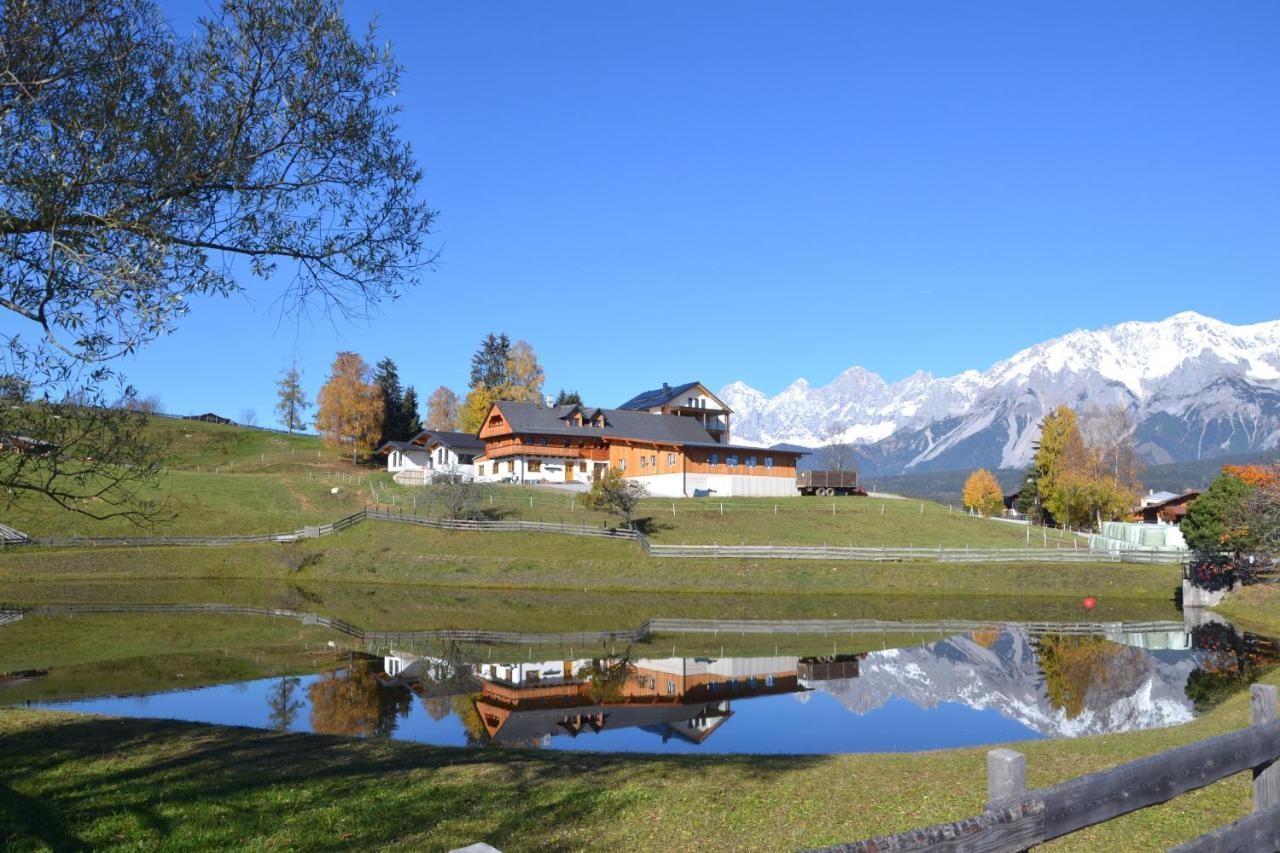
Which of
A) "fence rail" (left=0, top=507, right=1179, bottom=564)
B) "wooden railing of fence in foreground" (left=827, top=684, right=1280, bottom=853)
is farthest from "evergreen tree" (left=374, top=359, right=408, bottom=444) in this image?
"wooden railing of fence in foreground" (left=827, top=684, right=1280, bottom=853)

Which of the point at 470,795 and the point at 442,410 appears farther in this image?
the point at 442,410

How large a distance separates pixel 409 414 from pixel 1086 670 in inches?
3721

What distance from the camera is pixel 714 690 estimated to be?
28109 mm

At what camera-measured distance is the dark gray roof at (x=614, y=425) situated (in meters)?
84.4

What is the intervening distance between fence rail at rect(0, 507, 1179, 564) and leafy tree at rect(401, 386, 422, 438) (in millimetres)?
49201

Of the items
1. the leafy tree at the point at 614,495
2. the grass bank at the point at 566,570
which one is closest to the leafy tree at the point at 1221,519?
the grass bank at the point at 566,570

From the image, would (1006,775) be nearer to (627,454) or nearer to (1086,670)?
(1086,670)

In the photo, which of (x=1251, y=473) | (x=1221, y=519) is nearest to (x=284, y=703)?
(x=1221, y=519)

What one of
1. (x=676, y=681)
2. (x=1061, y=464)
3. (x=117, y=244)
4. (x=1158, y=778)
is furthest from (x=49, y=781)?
(x=1061, y=464)

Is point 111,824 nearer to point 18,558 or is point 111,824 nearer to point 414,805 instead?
point 414,805

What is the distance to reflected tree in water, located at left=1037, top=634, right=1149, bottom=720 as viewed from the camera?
2742 centimetres

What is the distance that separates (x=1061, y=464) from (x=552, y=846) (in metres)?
90.3

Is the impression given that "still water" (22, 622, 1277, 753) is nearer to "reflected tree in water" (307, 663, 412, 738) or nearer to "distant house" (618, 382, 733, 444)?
"reflected tree in water" (307, 663, 412, 738)

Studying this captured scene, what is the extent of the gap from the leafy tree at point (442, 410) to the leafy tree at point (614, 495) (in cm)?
6285
